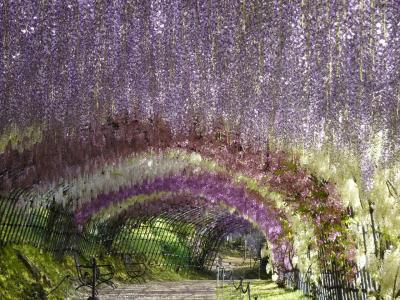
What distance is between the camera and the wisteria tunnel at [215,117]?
5.30 m

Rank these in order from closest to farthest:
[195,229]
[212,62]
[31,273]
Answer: [212,62], [31,273], [195,229]

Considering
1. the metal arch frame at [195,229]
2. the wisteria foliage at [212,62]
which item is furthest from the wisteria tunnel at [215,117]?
the metal arch frame at [195,229]

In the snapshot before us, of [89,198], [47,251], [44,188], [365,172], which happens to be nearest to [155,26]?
[365,172]

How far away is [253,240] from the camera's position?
3119 cm

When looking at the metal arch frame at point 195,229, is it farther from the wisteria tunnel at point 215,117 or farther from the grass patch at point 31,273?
the wisteria tunnel at point 215,117

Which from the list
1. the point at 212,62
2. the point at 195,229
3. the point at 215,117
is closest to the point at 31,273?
the point at 215,117

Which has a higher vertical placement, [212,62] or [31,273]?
[212,62]

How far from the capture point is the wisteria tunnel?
5.30 m

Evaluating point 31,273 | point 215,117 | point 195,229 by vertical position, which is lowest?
point 31,273

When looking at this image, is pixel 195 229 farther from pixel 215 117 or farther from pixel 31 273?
pixel 215 117

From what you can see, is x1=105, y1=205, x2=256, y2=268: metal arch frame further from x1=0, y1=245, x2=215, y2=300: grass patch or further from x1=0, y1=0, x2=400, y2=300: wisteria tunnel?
x1=0, y1=0, x2=400, y2=300: wisteria tunnel

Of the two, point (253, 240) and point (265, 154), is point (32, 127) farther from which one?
point (253, 240)

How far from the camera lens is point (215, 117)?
27.7ft

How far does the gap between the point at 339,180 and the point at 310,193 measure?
2557 millimetres
